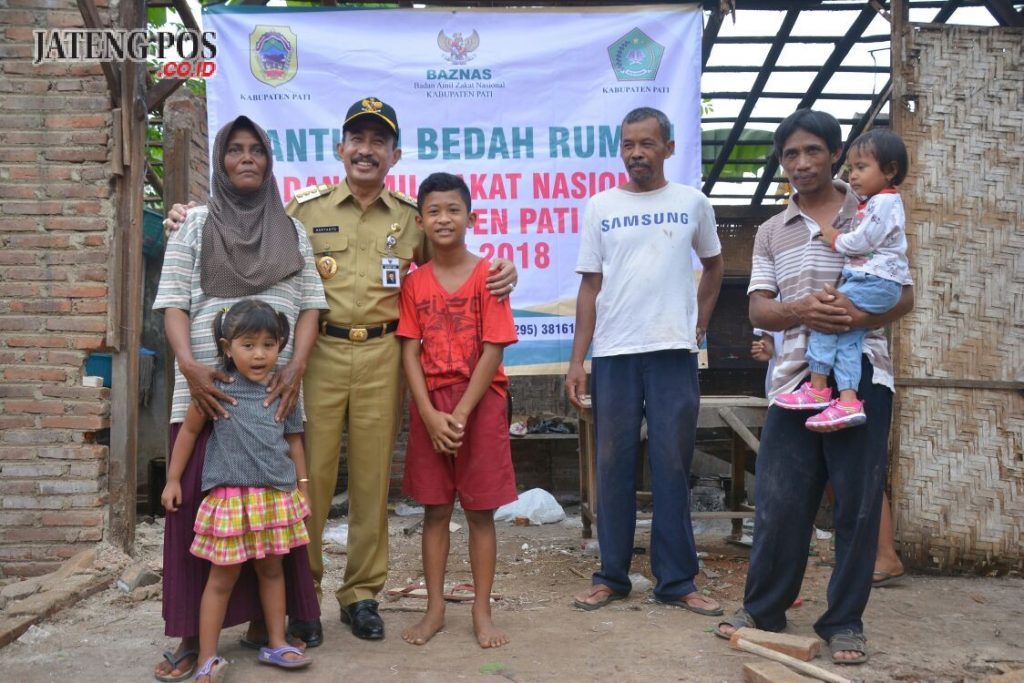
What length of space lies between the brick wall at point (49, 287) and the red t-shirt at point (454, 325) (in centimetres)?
203

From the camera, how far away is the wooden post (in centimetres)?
466

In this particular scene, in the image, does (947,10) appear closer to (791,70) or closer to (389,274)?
(791,70)

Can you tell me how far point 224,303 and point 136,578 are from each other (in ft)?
6.27

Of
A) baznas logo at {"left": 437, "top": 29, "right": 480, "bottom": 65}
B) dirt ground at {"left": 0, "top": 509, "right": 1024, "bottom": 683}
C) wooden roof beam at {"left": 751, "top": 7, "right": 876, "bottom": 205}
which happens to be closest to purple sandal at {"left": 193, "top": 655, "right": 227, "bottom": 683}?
dirt ground at {"left": 0, "top": 509, "right": 1024, "bottom": 683}

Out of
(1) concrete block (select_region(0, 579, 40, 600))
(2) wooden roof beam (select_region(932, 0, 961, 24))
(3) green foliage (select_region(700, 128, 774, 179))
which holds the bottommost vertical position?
(1) concrete block (select_region(0, 579, 40, 600))

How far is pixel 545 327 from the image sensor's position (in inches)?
210

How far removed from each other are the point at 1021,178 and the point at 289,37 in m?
4.01

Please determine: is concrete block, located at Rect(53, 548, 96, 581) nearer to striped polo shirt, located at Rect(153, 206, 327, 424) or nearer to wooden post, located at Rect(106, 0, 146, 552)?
wooden post, located at Rect(106, 0, 146, 552)

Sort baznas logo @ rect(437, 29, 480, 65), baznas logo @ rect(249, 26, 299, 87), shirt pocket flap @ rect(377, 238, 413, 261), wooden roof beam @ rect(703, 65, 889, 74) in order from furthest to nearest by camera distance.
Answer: wooden roof beam @ rect(703, 65, 889, 74)
baznas logo @ rect(437, 29, 480, 65)
baznas logo @ rect(249, 26, 299, 87)
shirt pocket flap @ rect(377, 238, 413, 261)

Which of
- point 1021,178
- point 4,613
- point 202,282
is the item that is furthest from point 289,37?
point 1021,178

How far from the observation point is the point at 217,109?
5223 millimetres

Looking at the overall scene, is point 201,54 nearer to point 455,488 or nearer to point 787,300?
point 455,488

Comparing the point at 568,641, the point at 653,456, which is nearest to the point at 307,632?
the point at 568,641

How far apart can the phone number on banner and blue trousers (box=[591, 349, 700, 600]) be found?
1.29 m
